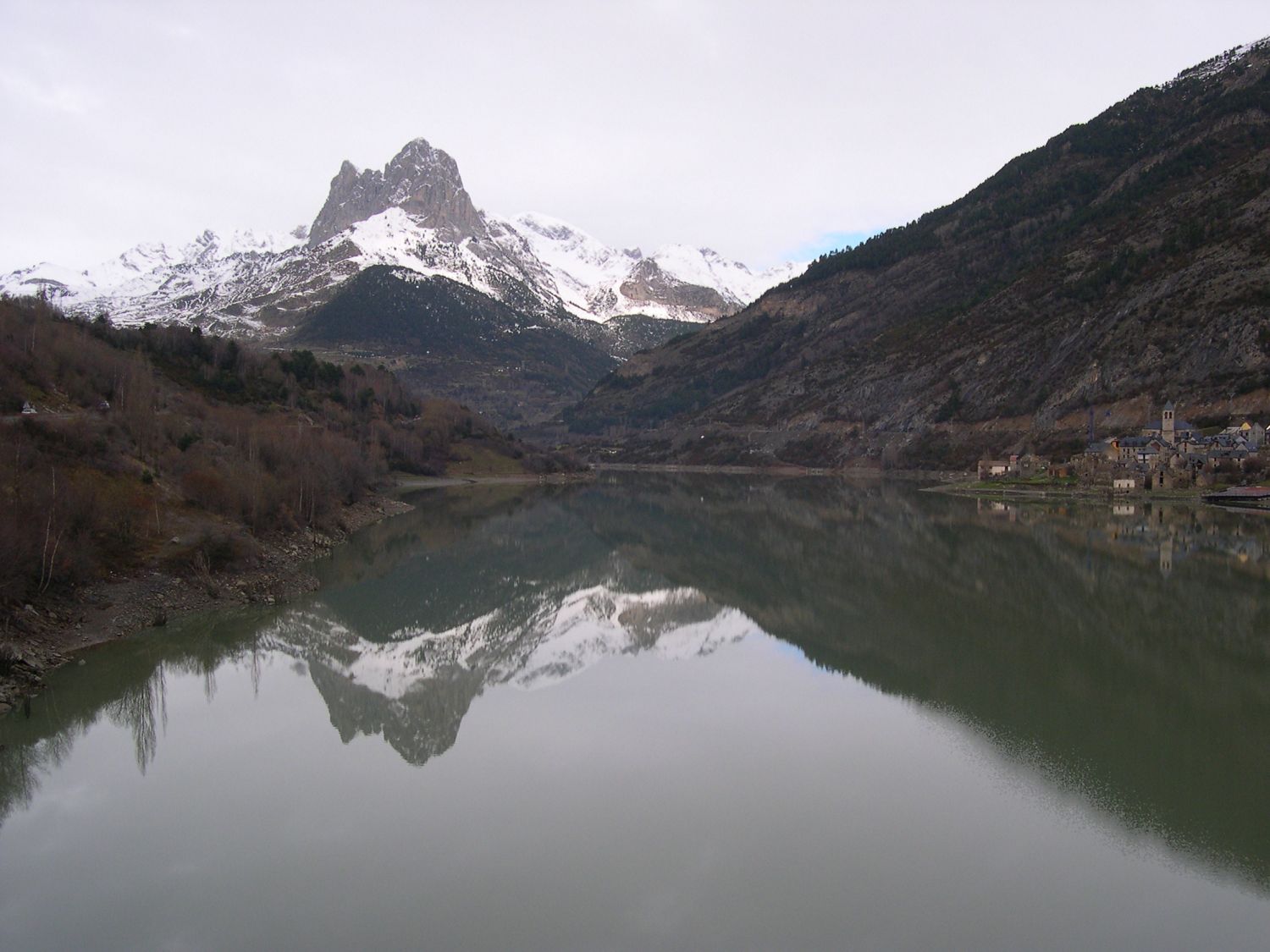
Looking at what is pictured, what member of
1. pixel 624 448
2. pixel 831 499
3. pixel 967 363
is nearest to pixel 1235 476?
pixel 831 499

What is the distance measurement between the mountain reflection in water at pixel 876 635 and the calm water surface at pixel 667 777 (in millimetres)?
131

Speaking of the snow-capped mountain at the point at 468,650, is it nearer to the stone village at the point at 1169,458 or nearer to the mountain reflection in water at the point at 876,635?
the mountain reflection in water at the point at 876,635

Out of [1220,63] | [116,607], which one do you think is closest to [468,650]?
[116,607]

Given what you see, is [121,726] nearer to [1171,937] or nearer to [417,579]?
[1171,937]

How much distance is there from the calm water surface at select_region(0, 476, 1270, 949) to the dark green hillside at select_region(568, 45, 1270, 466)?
6348cm

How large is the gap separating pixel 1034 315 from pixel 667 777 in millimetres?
112295

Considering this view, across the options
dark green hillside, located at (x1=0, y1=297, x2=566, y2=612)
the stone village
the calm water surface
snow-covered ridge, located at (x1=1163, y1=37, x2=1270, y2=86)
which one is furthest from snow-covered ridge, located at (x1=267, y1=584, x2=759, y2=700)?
snow-covered ridge, located at (x1=1163, y1=37, x2=1270, y2=86)

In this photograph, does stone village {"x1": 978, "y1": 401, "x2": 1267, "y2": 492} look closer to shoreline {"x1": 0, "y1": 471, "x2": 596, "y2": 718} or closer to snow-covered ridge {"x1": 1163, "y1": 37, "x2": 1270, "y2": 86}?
shoreline {"x1": 0, "y1": 471, "x2": 596, "y2": 718}

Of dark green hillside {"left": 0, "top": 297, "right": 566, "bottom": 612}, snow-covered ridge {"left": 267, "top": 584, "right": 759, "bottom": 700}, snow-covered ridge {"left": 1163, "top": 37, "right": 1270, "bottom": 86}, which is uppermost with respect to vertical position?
snow-covered ridge {"left": 1163, "top": 37, "right": 1270, "bottom": 86}

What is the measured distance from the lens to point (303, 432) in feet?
191

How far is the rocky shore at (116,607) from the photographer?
19625mm

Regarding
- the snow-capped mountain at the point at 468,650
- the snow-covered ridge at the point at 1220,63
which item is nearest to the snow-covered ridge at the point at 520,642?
the snow-capped mountain at the point at 468,650

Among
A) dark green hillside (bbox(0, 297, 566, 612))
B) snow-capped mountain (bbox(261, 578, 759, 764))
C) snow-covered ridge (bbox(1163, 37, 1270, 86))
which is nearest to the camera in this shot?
snow-capped mountain (bbox(261, 578, 759, 764))

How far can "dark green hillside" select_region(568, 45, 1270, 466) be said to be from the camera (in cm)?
8750
